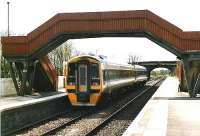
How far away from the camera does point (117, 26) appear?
2848 cm

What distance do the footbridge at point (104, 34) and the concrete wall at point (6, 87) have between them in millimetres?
1108

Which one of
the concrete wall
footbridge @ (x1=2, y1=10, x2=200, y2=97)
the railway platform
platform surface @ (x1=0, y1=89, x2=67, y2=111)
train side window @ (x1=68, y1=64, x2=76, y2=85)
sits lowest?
the railway platform

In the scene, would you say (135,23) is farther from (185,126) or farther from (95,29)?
(185,126)

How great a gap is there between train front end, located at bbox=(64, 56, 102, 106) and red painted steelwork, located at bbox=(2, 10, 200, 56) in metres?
6.26

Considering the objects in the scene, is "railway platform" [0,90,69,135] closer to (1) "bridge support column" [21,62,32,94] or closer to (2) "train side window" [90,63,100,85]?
(2) "train side window" [90,63,100,85]

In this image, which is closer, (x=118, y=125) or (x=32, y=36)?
(x=118, y=125)

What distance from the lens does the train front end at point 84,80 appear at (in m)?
22.5

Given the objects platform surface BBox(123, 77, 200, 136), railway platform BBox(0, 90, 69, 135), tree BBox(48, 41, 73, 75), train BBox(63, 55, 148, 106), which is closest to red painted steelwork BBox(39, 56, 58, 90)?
railway platform BBox(0, 90, 69, 135)

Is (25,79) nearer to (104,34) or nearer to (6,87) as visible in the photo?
(6,87)

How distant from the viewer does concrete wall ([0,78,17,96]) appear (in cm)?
2983

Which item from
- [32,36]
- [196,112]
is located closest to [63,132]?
[196,112]

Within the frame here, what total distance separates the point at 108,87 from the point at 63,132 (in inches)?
345

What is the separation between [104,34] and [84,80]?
7682mm

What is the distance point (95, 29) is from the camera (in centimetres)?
2886
